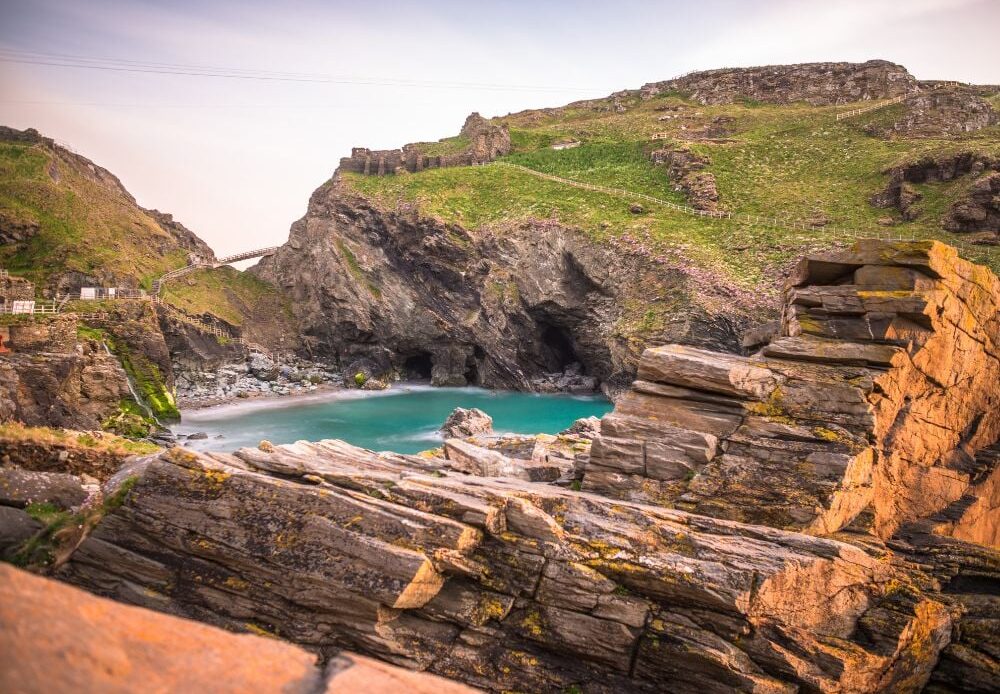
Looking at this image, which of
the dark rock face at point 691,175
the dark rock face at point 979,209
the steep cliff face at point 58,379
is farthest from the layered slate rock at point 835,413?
the dark rock face at point 691,175

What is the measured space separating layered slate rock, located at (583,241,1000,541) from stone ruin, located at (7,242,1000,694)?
0.08 metres

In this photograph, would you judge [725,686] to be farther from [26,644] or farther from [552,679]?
[26,644]

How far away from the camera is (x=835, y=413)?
598 inches

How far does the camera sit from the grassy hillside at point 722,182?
56312mm

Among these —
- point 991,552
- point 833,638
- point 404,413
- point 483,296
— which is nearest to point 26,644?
point 833,638

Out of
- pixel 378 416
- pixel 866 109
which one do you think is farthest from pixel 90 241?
pixel 866 109

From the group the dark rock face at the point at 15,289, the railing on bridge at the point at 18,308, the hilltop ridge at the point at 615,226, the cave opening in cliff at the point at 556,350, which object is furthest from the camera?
the cave opening in cliff at the point at 556,350

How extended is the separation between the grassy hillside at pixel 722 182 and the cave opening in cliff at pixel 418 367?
2012cm

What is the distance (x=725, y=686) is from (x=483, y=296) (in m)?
57.4

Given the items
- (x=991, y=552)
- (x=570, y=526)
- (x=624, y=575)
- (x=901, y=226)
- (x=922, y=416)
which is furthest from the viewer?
(x=901, y=226)

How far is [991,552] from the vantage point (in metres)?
14.1

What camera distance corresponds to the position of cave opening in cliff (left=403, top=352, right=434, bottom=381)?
77.9 meters

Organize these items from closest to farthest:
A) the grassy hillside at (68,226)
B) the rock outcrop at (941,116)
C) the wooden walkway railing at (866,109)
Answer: the grassy hillside at (68,226)
the rock outcrop at (941,116)
the wooden walkway railing at (866,109)

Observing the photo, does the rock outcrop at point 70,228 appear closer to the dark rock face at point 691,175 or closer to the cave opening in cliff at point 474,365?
the cave opening in cliff at point 474,365
